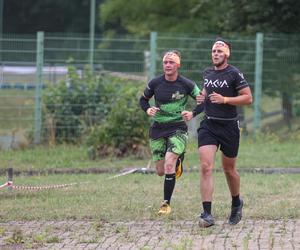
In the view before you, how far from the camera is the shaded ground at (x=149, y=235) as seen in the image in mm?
7801

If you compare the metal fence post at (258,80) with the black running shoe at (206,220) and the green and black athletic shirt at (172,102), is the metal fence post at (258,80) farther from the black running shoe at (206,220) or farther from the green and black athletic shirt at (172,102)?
the black running shoe at (206,220)

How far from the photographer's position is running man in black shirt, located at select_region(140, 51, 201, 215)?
1015 cm

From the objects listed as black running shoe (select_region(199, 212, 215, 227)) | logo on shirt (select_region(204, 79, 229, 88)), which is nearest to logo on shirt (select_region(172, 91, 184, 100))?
logo on shirt (select_region(204, 79, 229, 88))

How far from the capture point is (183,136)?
33.7 ft

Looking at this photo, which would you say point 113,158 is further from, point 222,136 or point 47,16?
point 47,16

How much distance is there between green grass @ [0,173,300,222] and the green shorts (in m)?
0.66

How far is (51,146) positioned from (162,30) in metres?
12.7

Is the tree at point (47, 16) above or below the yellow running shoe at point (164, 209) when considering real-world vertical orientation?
above

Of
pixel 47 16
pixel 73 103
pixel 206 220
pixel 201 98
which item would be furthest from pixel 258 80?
pixel 47 16

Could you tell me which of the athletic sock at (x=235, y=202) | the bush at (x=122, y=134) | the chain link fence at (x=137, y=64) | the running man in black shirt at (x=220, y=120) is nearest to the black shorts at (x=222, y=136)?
the running man in black shirt at (x=220, y=120)

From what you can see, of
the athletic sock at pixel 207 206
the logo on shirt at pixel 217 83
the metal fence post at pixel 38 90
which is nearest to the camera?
the athletic sock at pixel 207 206

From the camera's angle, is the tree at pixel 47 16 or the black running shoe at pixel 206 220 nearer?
the black running shoe at pixel 206 220

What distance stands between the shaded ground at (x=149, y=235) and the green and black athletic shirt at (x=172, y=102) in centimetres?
156

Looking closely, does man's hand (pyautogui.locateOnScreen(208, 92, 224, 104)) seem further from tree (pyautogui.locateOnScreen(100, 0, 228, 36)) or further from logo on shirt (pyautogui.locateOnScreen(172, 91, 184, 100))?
tree (pyautogui.locateOnScreen(100, 0, 228, 36))
